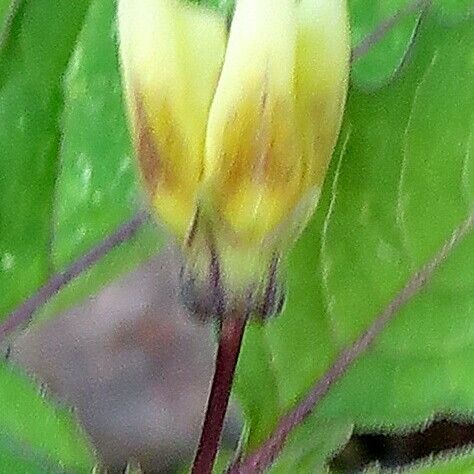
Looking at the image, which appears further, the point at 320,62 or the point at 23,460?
the point at 23,460

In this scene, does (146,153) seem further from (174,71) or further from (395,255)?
(395,255)

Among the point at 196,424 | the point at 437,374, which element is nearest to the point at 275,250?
the point at 437,374

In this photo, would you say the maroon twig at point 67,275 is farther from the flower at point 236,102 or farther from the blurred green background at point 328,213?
the flower at point 236,102

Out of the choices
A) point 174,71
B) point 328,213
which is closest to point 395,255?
point 328,213

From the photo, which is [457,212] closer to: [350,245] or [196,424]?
[350,245]

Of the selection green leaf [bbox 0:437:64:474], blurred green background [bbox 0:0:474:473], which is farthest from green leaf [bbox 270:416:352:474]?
green leaf [bbox 0:437:64:474]

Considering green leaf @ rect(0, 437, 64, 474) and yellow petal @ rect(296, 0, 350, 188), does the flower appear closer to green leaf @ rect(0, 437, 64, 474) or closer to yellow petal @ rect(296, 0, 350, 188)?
yellow petal @ rect(296, 0, 350, 188)
